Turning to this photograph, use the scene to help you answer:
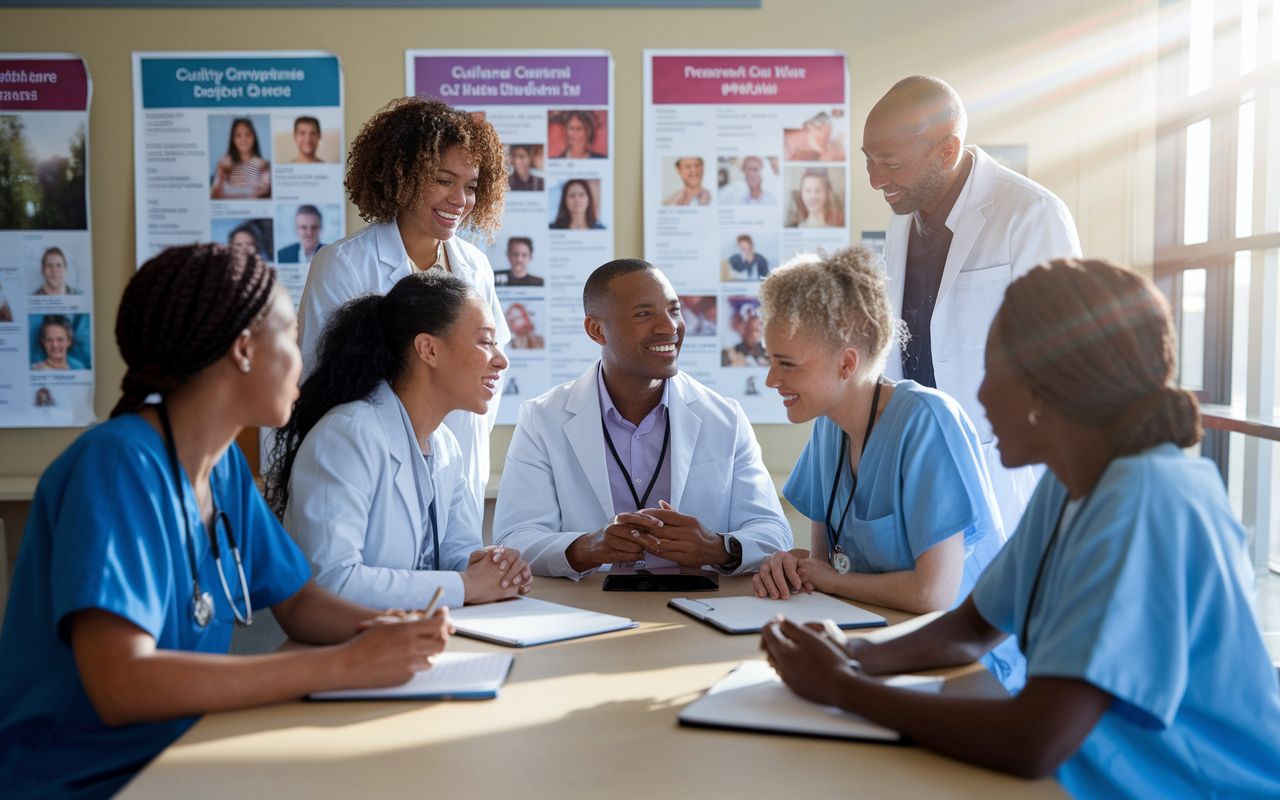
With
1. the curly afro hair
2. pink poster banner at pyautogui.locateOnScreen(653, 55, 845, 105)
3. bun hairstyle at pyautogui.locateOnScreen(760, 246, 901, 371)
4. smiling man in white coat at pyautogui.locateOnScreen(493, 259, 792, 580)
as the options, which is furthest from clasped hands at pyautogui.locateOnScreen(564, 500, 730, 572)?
pink poster banner at pyautogui.locateOnScreen(653, 55, 845, 105)

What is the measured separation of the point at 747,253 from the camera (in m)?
3.91

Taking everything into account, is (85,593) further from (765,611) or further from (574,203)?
(574,203)

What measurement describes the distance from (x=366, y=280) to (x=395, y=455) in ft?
2.94

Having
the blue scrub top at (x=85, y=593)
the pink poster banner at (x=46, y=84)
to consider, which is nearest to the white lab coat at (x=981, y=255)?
the blue scrub top at (x=85, y=593)

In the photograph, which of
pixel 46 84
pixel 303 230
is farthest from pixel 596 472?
pixel 46 84

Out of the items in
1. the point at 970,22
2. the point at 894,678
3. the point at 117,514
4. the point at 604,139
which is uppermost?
the point at 970,22

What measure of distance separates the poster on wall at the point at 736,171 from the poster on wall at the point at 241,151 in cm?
133

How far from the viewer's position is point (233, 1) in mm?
3730

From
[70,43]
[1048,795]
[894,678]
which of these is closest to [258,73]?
[70,43]

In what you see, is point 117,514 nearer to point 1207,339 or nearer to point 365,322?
point 365,322

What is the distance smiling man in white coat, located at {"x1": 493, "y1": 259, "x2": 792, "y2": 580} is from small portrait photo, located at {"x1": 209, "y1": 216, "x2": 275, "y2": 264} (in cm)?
179

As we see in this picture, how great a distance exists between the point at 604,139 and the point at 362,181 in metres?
1.33

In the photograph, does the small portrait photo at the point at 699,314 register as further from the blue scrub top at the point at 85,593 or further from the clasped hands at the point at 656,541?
the blue scrub top at the point at 85,593

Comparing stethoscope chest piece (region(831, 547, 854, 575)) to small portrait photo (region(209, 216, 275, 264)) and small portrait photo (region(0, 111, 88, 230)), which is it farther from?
small portrait photo (region(0, 111, 88, 230))
